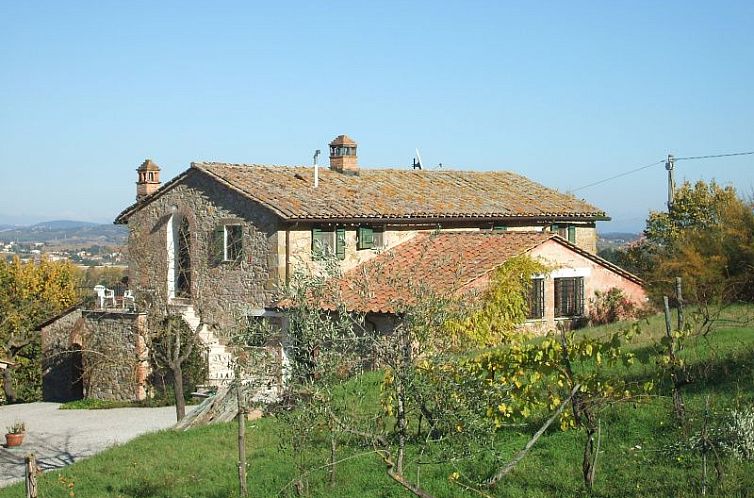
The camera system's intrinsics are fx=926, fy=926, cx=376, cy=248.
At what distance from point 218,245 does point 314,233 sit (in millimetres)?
3021

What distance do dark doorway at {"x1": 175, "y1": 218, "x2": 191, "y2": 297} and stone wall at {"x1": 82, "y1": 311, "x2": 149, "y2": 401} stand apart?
139cm

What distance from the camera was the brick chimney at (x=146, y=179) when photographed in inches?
1193

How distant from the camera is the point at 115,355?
27.8 meters

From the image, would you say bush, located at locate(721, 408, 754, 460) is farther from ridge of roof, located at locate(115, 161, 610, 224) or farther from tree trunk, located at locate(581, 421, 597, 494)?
ridge of roof, located at locate(115, 161, 610, 224)

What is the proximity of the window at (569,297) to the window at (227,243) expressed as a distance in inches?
340

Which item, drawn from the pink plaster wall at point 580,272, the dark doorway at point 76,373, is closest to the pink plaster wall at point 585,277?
the pink plaster wall at point 580,272

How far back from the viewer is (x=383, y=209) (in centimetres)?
2588

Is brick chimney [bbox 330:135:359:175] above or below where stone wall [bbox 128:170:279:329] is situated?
above

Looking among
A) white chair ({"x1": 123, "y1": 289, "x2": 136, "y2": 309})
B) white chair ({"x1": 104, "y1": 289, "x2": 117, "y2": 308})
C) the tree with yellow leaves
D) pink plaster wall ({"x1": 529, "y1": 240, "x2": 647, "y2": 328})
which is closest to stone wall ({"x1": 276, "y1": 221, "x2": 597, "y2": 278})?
pink plaster wall ({"x1": 529, "y1": 240, "x2": 647, "y2": 328})

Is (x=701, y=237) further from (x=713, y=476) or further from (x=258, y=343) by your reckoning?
(x=258, y=343)

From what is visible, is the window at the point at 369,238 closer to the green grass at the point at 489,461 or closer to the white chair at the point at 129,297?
the white chair at the point at 129,297

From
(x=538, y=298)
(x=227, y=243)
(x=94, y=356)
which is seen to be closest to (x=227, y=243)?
(x=227, y=243)

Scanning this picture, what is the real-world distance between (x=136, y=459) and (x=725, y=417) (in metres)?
9.77

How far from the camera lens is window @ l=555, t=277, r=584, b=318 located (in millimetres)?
24703
